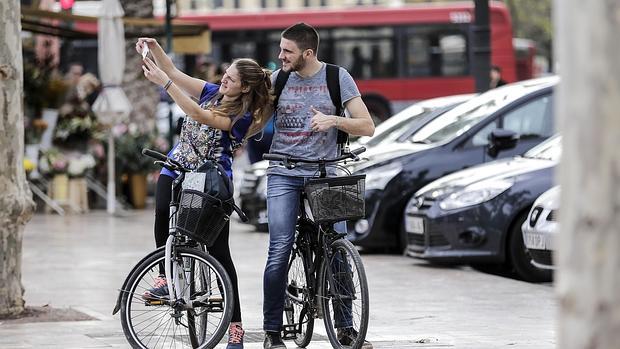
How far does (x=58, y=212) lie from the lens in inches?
803

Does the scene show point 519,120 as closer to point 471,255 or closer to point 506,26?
point 471,255

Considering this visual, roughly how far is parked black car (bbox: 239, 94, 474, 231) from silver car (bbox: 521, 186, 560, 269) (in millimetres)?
3060

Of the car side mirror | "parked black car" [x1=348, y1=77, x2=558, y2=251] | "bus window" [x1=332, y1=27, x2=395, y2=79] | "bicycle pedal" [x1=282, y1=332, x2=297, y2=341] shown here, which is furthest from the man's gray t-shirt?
"bus window" [x1=332, y1=27, x2=395, y2=79]

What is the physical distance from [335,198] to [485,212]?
4.95 metres

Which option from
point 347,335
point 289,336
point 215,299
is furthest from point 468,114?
point 215,299

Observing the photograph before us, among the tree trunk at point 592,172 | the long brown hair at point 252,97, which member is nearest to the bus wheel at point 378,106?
the long brown hair at point 252,97

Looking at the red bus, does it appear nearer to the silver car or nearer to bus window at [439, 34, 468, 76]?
bus window at [439, 34, 468, 76]

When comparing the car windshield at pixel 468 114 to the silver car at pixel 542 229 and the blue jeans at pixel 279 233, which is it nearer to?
the silver car at pixel 542 229

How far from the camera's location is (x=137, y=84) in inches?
967

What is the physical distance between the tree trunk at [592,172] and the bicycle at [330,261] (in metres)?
3.60

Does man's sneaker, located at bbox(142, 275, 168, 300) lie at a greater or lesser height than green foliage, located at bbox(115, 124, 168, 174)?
greater

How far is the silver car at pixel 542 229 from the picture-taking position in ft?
35.2

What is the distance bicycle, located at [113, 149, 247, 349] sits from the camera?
7.16 metres

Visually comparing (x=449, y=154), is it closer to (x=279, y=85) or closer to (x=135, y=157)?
(x=279, y=85)
